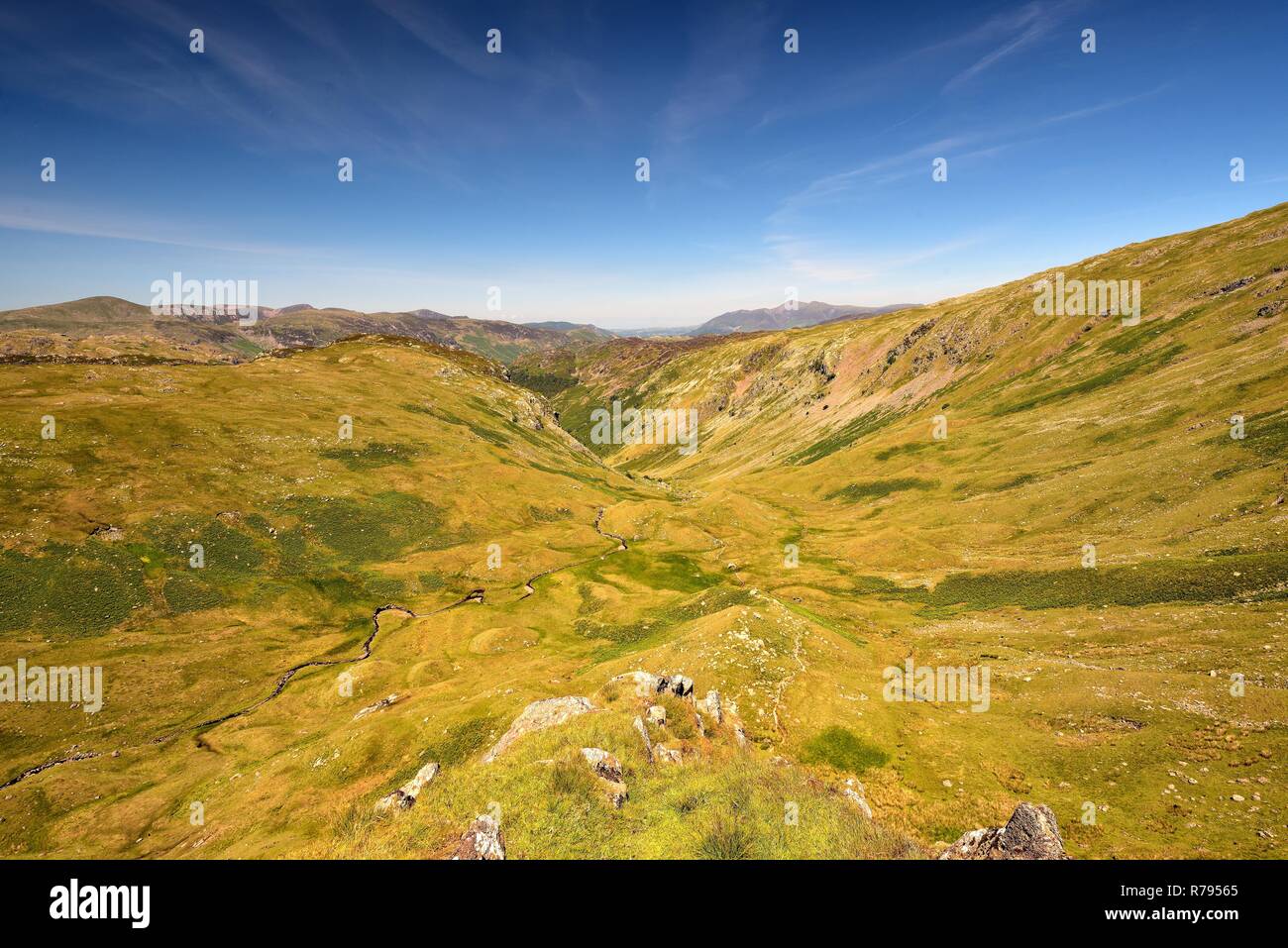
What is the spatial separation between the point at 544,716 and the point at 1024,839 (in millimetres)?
24782

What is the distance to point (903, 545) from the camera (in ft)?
315

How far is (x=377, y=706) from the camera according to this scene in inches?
2203

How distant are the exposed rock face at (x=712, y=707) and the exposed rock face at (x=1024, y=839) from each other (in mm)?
16288

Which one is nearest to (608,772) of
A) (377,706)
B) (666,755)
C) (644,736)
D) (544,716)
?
(644,736)

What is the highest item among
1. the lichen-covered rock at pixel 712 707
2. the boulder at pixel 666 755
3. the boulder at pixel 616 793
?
the boulder at pixel 616 793

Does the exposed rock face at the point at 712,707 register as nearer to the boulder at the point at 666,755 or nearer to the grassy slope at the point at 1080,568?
the boulder at the point at 666,755

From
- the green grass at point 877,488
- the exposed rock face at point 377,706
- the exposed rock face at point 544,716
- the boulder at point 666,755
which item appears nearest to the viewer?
the boulder at point 666,755

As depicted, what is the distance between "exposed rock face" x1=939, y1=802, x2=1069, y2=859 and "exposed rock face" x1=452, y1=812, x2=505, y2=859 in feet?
63.2

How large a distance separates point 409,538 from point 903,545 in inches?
3948

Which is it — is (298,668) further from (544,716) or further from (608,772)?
(608,772)

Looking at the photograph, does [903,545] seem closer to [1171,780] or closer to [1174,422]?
[1174,422]

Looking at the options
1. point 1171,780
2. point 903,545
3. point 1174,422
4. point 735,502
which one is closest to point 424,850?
point 1171,780

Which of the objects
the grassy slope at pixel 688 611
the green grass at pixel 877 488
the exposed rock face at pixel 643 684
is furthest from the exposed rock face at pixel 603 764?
the green grass at pixel 877 488

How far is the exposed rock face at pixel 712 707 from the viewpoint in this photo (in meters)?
35.5
